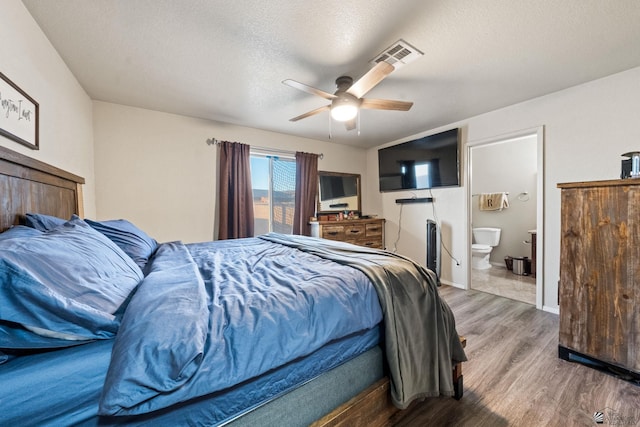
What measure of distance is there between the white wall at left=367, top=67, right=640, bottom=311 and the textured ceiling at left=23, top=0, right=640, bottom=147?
0.17 m

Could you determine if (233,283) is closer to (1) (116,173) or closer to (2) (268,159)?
(1) (116,173)

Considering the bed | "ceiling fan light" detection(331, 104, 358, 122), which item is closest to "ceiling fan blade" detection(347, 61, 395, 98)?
"ceiling fan light" detection(331, 104, 358, 122)

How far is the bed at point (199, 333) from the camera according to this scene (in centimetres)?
62

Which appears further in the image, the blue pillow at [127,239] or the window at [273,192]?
the window at [273,192]

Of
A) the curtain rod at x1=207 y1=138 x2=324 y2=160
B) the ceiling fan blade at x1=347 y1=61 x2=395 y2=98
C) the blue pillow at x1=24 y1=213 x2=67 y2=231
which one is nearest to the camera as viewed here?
A: the blue pillow at x1=24 y1=213 x2=67 y2=231

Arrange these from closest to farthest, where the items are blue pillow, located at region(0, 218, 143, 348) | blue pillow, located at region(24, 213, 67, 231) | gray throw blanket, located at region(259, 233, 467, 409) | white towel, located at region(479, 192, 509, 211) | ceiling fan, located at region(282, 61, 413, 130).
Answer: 1. blue pillow, located at region(0, 218, 143, 348)
2. gray throw blanket, located at region(259, 233, 467, 409)
3. blue pillow, located at region(24, 213, 67, 231)
4. ceiling fan, located at region(282, 61, 413, 130)
5. white towel, located at region(479, 192, 509, 211)

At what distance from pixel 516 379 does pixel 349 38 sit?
2.55 meters

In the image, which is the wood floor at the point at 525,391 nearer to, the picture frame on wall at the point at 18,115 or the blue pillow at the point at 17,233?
the blue pillow at the point at 17,233

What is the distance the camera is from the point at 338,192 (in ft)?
14.5

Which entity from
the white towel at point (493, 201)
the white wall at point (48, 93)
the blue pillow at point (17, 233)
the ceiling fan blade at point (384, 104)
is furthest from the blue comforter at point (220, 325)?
the white towel at point (493, 201)

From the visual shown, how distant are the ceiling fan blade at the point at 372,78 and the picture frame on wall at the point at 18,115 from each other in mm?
2047

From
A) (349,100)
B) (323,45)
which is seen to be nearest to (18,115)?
(323,45)

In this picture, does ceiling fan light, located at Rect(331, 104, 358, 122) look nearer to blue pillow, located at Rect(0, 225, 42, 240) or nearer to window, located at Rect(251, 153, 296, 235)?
window, located at Rect(251, 153, 296, 235)

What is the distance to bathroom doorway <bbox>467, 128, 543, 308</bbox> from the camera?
390 cm
